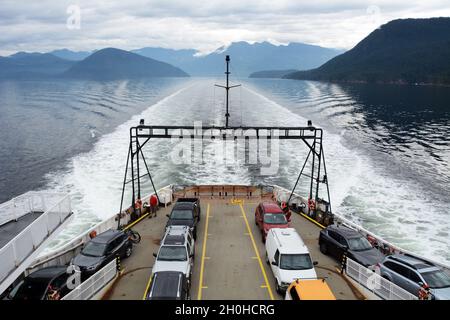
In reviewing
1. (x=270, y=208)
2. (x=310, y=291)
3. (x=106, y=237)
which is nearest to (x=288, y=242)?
(x=310, y=291)

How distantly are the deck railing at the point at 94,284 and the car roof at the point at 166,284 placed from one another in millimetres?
2320

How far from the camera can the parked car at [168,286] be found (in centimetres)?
1212

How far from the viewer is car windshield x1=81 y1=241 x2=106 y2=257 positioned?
52.3ft

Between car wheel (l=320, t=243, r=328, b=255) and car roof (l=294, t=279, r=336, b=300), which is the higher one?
car roof (l=294, t=279, r=336, b=300)

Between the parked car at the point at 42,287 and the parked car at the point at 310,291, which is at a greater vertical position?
the parked car at the point at 310,291

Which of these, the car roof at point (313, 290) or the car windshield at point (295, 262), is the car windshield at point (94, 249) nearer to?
the car windshield at point (295, 262)

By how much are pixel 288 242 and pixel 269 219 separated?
3837 millimetres

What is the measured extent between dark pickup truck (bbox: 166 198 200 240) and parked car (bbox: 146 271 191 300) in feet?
19.3

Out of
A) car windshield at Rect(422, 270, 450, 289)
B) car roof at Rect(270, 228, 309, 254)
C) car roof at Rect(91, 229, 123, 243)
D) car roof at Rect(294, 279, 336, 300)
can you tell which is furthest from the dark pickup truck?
car windshield at Rect(422, 270, 450, 289)

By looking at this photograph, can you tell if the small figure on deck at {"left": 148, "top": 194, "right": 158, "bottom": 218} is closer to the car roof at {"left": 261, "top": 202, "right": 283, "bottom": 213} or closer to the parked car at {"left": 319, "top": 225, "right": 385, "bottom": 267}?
the car roof at {"left": 261, "top": 202, "right": 283, "bottom": 213}

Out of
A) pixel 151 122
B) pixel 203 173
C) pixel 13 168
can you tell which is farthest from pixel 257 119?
pixel 13 168

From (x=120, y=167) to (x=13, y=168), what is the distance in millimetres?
13689

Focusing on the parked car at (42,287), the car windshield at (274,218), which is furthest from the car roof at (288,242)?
the parked car at (42,287)
